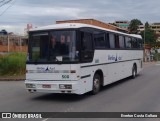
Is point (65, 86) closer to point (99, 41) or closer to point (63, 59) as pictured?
point (63, 59)

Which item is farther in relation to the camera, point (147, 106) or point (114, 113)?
point (147, 106)

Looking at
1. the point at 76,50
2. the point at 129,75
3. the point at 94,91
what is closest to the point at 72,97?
the point at 94,91

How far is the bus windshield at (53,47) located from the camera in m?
12.3

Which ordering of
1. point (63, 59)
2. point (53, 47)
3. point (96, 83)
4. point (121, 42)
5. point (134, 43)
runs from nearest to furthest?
point (63, 59)
point (53, 47)
point (96, 83)
point (121, 42)
point (134, 43)

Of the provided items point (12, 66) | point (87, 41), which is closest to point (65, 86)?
point (87, 41)

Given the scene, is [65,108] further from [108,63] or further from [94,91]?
[108,63]

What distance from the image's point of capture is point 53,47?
12.5m

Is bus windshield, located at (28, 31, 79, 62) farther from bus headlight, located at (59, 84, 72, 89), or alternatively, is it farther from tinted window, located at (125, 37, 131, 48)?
tinted window, located at (125, 37, 131, 48)

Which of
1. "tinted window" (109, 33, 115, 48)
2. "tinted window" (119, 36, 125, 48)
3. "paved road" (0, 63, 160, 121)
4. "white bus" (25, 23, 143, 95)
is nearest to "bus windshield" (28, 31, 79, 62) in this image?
"white bus" (25, 23, 143, 95)

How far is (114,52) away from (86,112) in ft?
24.0

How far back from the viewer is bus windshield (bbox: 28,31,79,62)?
1228 centimetres

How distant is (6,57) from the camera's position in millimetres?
23594

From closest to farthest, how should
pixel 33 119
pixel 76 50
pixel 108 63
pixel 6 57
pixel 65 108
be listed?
pixel 33 119 < pixel 65 108 < pixel 76 50 < pixel 108 63 < pixel 6 57

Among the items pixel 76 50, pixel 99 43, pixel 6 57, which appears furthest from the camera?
pixel 6 57
